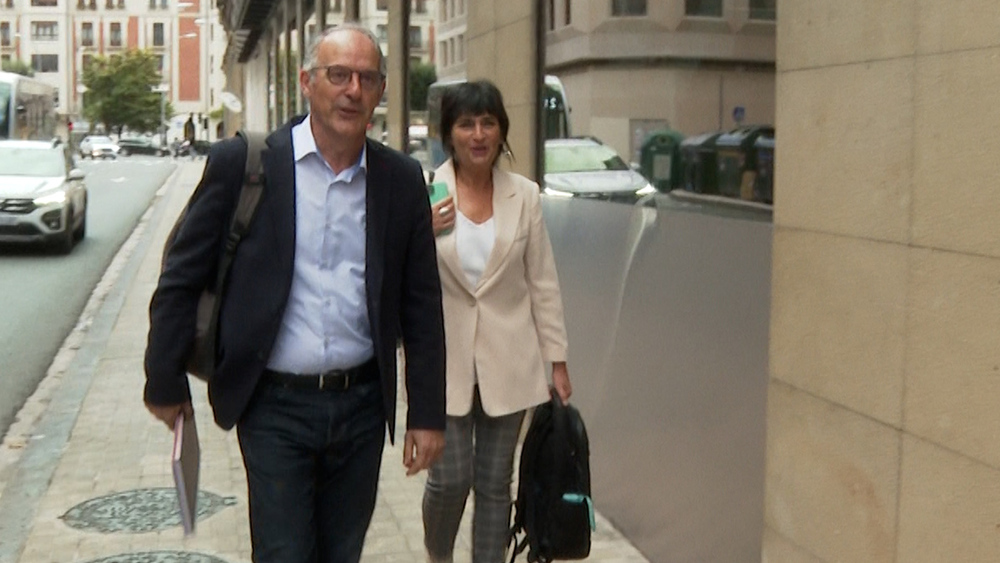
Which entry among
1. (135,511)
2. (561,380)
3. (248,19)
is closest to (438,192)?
(561,380)

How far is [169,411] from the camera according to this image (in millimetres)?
3598

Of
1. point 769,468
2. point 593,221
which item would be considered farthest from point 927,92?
point 593,221

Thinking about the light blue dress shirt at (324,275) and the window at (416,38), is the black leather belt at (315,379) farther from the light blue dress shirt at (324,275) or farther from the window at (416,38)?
the window at (416,38)

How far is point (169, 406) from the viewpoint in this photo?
3.58m

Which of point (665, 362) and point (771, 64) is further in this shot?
point (665, 362)

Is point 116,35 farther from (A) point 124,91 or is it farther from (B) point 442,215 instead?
(B) point 442,215

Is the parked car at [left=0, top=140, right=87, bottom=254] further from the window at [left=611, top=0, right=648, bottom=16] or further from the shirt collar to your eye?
the shirt collar

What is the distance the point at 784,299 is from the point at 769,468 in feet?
1.84

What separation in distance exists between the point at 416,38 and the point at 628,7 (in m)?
4.86

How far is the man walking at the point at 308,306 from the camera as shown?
3.54 meters

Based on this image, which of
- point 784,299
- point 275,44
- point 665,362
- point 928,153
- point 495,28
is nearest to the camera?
→ point 928,153

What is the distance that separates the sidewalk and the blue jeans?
193 cm

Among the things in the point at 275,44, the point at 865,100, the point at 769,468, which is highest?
the point at 275,44

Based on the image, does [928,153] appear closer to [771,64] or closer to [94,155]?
[771,64]
